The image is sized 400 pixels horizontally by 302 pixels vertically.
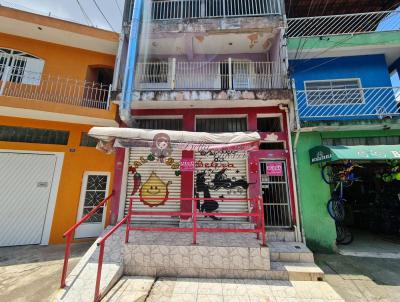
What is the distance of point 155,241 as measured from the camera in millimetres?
5047

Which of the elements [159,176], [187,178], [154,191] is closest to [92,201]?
[154,191]

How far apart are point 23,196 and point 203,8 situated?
9.51m

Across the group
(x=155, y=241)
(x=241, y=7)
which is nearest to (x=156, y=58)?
(x=241, y=7)

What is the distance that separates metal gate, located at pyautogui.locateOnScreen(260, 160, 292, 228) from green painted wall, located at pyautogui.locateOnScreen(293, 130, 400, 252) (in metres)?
0.48

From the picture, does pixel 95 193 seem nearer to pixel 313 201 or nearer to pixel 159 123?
pixel 159 123

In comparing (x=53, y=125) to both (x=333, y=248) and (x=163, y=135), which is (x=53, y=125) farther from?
(x=333, y=248)

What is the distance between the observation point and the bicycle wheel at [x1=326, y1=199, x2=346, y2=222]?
6211mm

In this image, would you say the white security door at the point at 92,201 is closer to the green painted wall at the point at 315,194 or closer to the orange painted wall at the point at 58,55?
the orange painted wall at the point at 58,55

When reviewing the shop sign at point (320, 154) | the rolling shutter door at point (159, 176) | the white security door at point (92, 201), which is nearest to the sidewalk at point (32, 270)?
the white security door at point (92, 201)

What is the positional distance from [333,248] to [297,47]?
24.2 ft

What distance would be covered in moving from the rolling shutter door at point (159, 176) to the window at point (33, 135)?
2587 millimetres

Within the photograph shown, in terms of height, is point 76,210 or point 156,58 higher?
point 156,58

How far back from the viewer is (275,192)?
22.2 feet

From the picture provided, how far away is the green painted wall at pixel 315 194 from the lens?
6.12m
